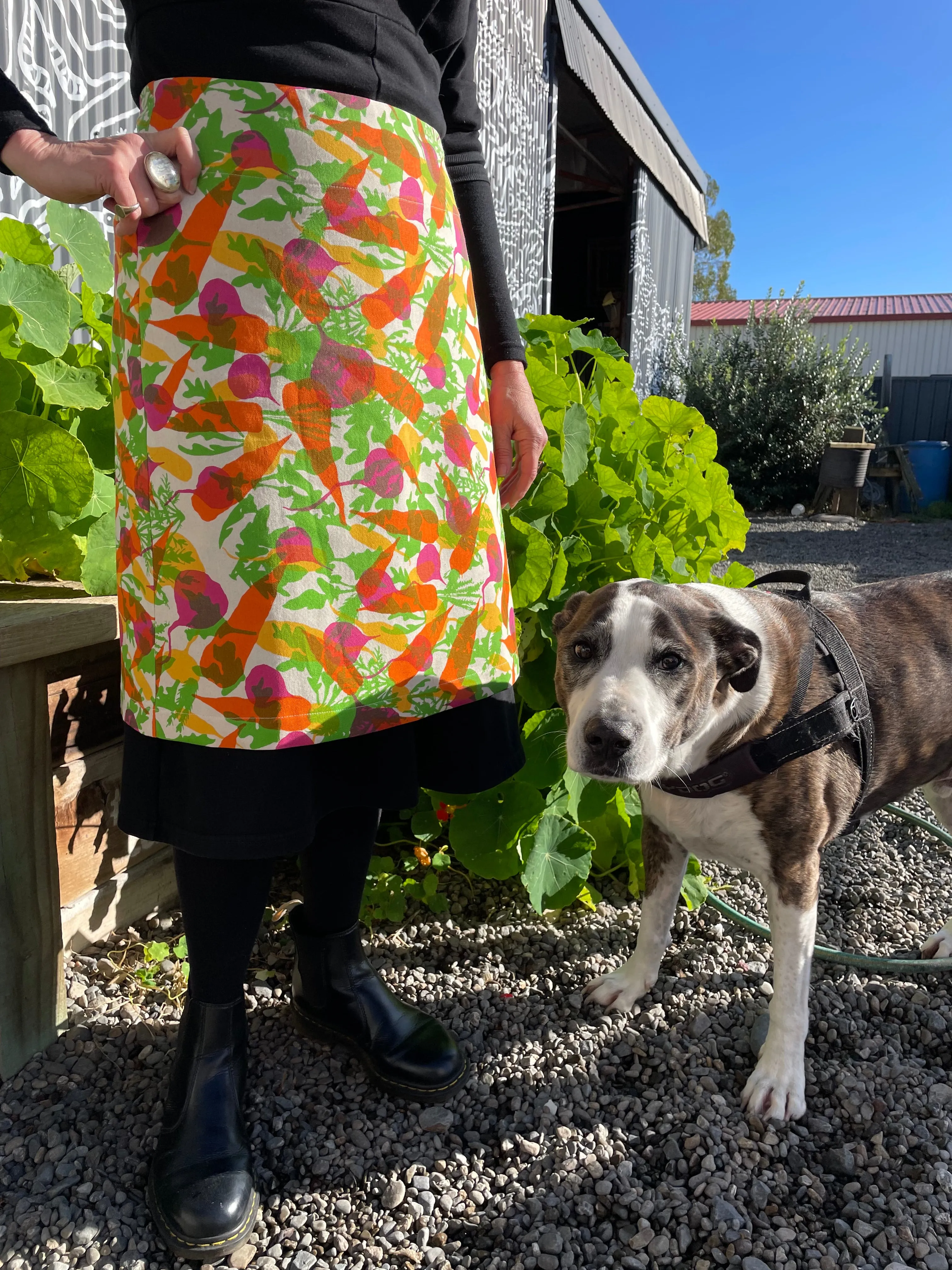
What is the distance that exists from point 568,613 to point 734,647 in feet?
1.16

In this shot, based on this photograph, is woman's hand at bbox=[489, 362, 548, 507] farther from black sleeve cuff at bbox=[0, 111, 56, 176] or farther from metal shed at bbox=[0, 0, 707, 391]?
metal shed at bbox=[0, 0, 707, 391]

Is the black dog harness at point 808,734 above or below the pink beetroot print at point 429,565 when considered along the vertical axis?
below

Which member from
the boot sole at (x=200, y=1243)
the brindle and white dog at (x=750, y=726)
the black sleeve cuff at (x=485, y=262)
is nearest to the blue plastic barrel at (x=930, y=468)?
the brindle and white dog at (x=750, y=726)

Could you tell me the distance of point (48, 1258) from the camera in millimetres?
1267

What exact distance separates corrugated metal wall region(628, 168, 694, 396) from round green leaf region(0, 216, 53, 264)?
27.5ft

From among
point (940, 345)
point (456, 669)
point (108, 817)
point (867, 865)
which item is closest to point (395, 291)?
point (456, 669)

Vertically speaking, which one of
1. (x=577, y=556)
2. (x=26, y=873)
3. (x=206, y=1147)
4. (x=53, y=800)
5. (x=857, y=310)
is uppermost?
(x=857, y=310)

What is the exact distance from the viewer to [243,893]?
52.2 inches

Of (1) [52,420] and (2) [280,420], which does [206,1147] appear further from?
(1) [52,420]

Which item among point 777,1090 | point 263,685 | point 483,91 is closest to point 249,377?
point 263,685

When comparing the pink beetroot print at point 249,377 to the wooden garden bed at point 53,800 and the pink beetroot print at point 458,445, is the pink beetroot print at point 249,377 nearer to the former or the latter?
the pink beetroot print at point 458,445

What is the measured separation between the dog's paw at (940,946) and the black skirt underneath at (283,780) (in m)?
1.43

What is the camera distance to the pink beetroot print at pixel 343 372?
1.15 m

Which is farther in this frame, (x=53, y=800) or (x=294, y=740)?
(x=53, y=800)
